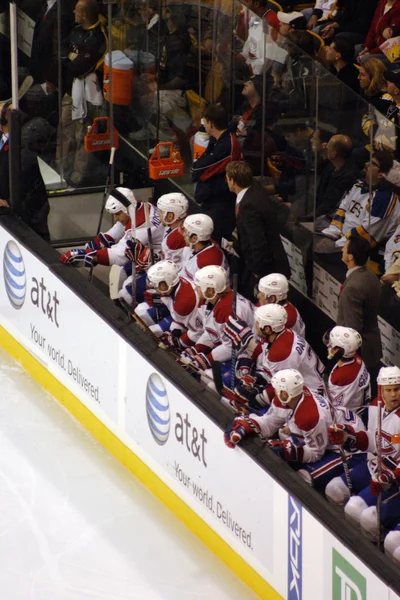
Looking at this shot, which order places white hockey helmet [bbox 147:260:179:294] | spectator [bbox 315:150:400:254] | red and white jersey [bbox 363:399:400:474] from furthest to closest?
1. white hockey helmet [bbox 147:260:179:294]
2. spectator [bbox 315:150:400:254]
3. red and white jersey [bbox 363:399:400:474]

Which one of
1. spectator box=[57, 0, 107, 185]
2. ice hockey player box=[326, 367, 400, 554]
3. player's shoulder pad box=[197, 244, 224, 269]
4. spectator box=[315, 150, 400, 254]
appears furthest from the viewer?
spectator box=[57, 0, 107, 185]

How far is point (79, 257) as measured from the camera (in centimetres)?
747

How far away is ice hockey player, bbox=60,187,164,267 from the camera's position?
24.5ft

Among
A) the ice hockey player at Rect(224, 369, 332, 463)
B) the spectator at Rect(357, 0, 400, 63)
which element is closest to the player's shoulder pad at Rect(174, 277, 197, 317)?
the ice hockey player at Rect(224, 369, 332, 463)

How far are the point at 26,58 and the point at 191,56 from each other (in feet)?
3.63

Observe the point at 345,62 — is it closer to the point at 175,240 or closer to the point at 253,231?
the point at 175,240

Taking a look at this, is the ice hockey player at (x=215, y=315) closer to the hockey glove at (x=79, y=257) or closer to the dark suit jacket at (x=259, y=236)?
the dark suit jacket at (x=259, y=236)

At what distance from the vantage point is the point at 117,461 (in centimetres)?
712

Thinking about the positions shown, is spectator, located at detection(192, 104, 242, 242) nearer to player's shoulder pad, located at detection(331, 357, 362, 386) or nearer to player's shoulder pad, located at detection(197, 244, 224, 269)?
player's shoulder pad, located at detection(197, 244, 224, 269)

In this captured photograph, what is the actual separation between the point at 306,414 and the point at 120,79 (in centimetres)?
272

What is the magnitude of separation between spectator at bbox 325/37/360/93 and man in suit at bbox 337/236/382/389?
2040 millimetres

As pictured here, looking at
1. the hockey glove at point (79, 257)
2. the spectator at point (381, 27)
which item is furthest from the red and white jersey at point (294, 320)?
the spectator at point (381, 27)

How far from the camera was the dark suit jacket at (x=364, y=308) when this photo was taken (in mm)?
6457

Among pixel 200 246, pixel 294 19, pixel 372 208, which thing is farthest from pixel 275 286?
pixel 294 19
